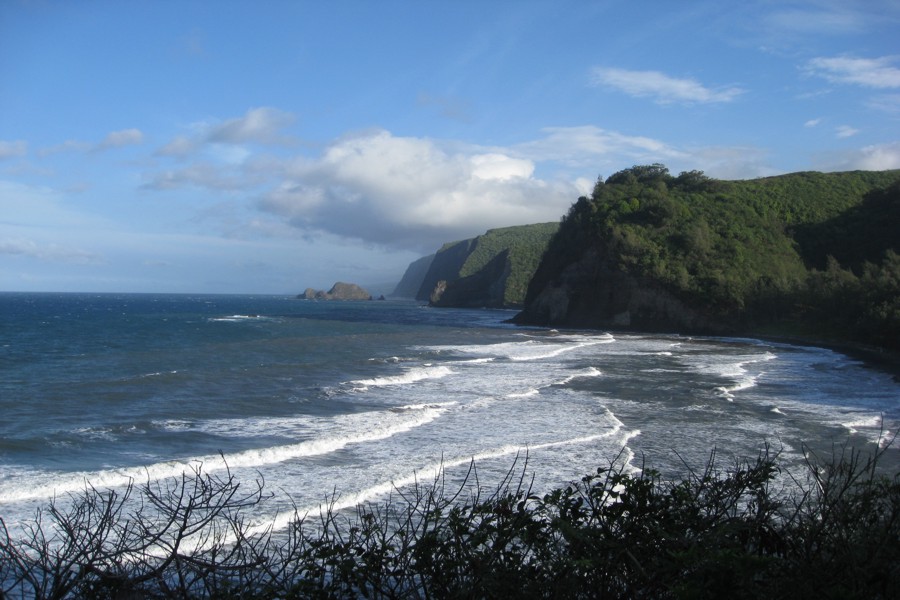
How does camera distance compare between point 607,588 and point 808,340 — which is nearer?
point 607,588

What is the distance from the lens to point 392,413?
17.0 meters

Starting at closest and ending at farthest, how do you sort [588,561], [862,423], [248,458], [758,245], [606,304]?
[588,561]
[248,458]
[862,423]
[606,304]
[758,245]

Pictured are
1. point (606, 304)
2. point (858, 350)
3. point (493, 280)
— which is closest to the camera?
point (858, 350)

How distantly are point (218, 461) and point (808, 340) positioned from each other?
3891 centimetres

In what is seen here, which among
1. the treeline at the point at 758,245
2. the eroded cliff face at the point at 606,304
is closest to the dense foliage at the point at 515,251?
the treeline at the point at 758,245

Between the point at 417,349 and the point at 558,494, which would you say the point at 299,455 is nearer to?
the point at 558,494

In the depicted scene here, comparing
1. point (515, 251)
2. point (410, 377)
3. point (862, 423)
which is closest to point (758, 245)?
point (410, 377)

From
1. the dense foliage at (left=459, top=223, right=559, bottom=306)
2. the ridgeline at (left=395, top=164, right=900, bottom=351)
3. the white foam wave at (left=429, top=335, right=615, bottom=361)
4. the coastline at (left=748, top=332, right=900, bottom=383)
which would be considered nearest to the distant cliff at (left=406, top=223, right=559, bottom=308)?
the dense foliage at (left=459, top=223, right=559, bottom=306)

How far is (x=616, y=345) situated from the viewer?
38.8m

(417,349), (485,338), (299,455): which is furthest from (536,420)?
(485,338)

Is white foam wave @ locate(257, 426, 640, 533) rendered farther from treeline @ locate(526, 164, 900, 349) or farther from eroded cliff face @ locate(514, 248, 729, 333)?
eroded cliff face @ locate(514, 248, 729, 333)

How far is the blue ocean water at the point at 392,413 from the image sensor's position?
37.9 ft

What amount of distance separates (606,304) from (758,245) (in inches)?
554

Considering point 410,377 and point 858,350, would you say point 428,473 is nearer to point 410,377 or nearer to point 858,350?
point 410,377
